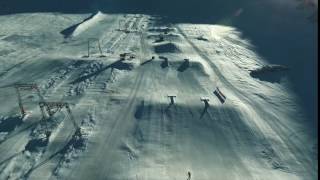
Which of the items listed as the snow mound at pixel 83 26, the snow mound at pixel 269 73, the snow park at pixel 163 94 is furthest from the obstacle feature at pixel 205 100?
the snow mound at pixel 83 26

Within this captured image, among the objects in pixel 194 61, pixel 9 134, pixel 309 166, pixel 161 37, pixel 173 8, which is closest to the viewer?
pixel 309 166

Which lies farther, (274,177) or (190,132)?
(190,132)

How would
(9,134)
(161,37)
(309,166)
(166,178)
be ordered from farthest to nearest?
(161,37) → (9,134) → (309,166) → (166,178)

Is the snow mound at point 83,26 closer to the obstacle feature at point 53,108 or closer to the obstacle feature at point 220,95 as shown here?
the obstacle feature at point 53,108

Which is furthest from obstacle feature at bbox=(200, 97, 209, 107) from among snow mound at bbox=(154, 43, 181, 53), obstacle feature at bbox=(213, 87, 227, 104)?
snow mound at bbox=(154, 43, 181, 53)

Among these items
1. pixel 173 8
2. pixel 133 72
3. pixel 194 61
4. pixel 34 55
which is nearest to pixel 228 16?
pixel 173 8

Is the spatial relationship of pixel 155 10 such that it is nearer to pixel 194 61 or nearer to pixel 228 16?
pixel 228 16

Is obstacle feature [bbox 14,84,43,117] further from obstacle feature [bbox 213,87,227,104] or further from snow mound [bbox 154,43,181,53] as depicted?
obstacle feature [bbox 213,87,227,104]

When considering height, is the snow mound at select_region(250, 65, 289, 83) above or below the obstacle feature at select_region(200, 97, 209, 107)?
above

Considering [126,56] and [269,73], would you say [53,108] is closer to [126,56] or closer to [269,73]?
[126,56]
